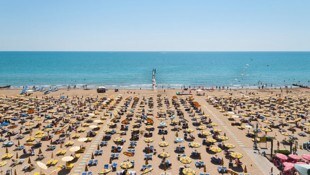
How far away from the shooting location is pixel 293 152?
2938 centimetres

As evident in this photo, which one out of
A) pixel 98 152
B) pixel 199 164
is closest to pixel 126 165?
pixel 98 152

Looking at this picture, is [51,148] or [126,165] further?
[51,148]

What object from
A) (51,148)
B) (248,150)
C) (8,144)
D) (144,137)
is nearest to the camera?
(248,150)

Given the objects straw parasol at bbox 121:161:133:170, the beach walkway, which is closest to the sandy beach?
the beach walkway

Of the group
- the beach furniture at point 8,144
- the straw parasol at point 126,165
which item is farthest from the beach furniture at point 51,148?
the straw parasol at point 126,165

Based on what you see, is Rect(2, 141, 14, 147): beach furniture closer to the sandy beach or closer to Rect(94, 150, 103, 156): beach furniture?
the sandy beach

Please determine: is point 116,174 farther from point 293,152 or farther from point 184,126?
point 293,152

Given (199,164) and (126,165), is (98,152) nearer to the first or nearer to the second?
(126,165)

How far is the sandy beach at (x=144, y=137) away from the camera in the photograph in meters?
26.9

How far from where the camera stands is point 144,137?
35594 millimetres

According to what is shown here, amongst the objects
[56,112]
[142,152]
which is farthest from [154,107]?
[142,152]

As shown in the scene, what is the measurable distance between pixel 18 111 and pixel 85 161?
100 ft

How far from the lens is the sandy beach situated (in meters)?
26.9

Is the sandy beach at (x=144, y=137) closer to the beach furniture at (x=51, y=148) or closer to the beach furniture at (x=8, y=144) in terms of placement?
the beach furniture at (x=51, y=148)
